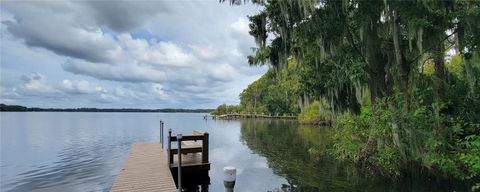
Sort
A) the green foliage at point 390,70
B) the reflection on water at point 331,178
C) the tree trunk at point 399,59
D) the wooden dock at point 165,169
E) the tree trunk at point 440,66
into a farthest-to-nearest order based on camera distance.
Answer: the reflection on water at point 331,178 → the tree trunk at point 440,66 → the wooden dock at point 165,169 → the tree trunk at point 399,59 → the green foliage at point 390,70

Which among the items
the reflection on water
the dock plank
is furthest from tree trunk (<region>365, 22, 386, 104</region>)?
the dock plank

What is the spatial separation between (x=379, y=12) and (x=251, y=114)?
2671 inches

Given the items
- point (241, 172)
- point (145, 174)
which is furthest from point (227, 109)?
point (145, 174)

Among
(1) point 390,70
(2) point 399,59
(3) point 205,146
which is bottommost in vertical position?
(3) point 205,146

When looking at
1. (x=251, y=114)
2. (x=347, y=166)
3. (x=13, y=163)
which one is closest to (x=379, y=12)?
(x=347, y=166)

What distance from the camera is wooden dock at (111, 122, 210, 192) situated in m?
8.52

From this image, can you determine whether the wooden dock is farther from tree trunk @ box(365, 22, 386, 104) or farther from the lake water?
tree trunk @ box(365, 22, 386, 104)

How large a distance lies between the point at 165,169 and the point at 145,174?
80cm

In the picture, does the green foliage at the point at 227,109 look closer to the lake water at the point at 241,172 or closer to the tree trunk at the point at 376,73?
the lake water at the point at 241,172

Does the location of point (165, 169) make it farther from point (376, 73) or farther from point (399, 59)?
point (399, 59)

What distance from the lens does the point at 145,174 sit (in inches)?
384

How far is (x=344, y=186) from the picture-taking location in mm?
10258

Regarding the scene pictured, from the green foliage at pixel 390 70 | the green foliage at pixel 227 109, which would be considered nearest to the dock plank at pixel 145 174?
the green foliage at pixel 390 70

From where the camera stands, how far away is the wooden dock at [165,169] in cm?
852
